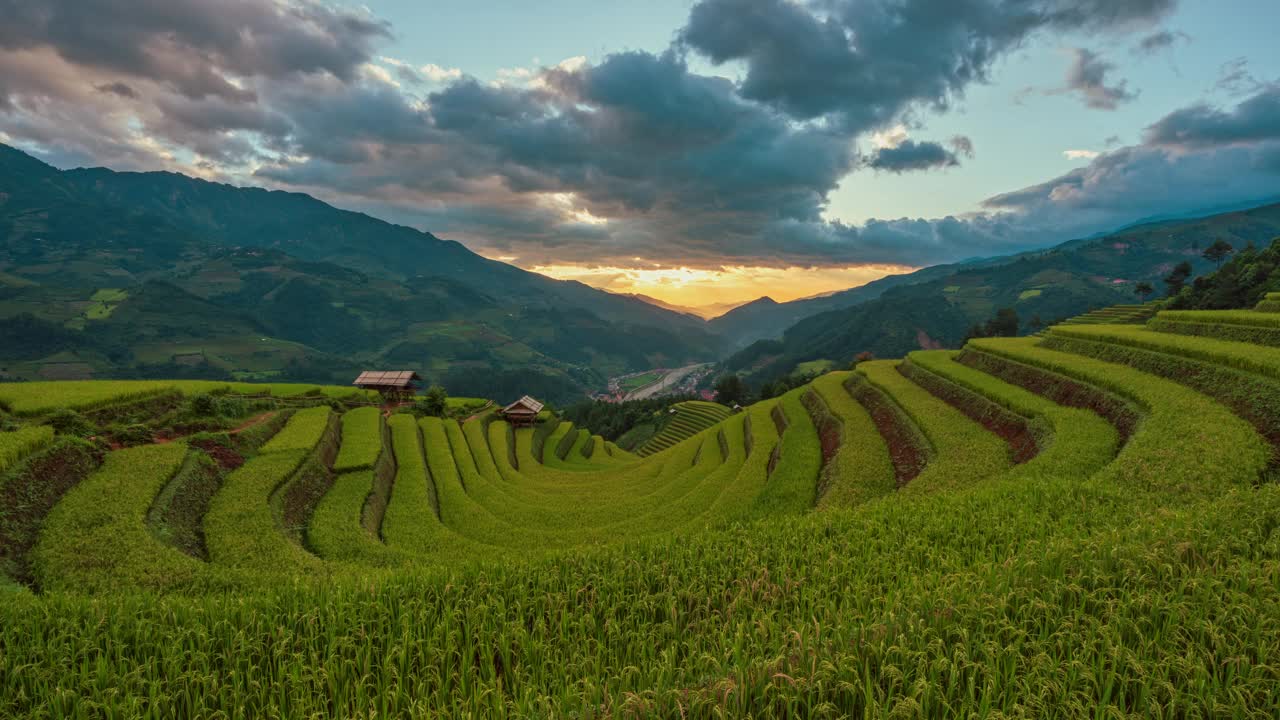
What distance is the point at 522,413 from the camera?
45.4 metres

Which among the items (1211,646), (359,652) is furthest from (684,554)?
(1211,646)

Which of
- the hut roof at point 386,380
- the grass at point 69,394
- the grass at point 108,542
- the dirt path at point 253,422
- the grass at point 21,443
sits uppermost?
the grass at point 69,394

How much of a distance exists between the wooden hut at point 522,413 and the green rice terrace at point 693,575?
83.3 feet

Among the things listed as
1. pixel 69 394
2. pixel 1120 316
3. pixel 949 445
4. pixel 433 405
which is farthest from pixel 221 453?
pixel 1120 316

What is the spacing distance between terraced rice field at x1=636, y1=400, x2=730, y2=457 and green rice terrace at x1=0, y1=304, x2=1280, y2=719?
3894 cm

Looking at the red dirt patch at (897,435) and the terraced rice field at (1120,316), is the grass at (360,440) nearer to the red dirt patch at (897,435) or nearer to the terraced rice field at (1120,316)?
the red dirt patch at (897,435)

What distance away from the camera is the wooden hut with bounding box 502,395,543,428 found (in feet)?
148

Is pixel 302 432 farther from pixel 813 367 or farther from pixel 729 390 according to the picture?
pixel 813 367

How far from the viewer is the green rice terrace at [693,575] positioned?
14.3 ft

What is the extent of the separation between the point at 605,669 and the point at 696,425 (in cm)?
5670

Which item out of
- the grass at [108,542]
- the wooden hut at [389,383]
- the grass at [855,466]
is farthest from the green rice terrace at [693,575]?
the wooden hut at [389,383]

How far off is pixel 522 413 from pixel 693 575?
1582 inches

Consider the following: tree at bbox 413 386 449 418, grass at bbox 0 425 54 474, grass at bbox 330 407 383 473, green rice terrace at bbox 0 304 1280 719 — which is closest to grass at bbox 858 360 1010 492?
green rice terrace at bbox 0 304 1280 719

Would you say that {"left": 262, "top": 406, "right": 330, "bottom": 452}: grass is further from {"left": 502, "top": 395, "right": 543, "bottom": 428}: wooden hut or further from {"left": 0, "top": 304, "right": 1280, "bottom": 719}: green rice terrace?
{"left": 502, "top": 395, "right": 543, "bottom": 428}: wooden hut
